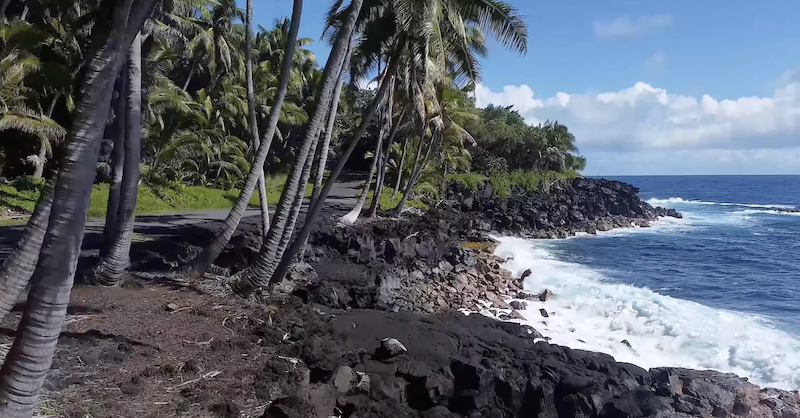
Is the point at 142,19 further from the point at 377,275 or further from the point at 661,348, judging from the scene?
the point at 661,348

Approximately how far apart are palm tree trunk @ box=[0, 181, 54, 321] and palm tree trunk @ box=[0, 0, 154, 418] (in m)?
1.30

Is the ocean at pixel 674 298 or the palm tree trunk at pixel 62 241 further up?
the palm tree trunk at pixel 62 241

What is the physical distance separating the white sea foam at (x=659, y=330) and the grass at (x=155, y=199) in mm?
13140

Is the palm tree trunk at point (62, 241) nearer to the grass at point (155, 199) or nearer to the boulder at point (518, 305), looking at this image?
the boulder at point (518, 305)

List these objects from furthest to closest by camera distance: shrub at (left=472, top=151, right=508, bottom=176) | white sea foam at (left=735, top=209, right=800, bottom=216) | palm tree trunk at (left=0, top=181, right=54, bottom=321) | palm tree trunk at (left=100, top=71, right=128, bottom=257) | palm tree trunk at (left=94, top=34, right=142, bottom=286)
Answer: white sea foam at (left=735, top=209, right=800, bottom=216) < shrub at (left=472, top=151, right=508, bottom=176) < palm tree trunk at (left=100, top=71, right=128, bottom=257) < palm tree trunk at (left=94, top=34, right=142, bottom=286) < palm tree trunk at (left=0, top=181, right=54, bottom=321)

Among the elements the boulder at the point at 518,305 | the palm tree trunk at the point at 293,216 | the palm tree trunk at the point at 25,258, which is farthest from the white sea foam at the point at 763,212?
the palm tree trunk at the point at 25,258

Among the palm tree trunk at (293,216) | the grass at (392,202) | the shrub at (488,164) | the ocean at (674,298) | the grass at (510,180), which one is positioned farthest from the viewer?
the shrub at (488,164)

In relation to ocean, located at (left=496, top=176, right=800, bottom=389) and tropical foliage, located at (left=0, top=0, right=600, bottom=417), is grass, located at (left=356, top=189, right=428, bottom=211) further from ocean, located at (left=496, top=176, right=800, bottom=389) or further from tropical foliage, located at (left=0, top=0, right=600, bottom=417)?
ocean, located at (left=496, top=176, right=800, bottom=389)

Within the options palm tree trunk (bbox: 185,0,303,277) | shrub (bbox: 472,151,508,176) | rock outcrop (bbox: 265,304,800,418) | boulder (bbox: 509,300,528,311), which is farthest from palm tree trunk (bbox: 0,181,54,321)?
shrub (bbox: 472,151,508,176)

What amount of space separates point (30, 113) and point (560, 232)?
2591 centimetres

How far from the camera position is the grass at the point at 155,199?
17625 mm

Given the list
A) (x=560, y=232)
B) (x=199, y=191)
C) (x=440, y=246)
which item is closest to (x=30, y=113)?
(x=199, y=191)

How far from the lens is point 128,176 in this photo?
8648 millimetres

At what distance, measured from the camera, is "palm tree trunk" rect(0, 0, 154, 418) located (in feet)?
12.2
